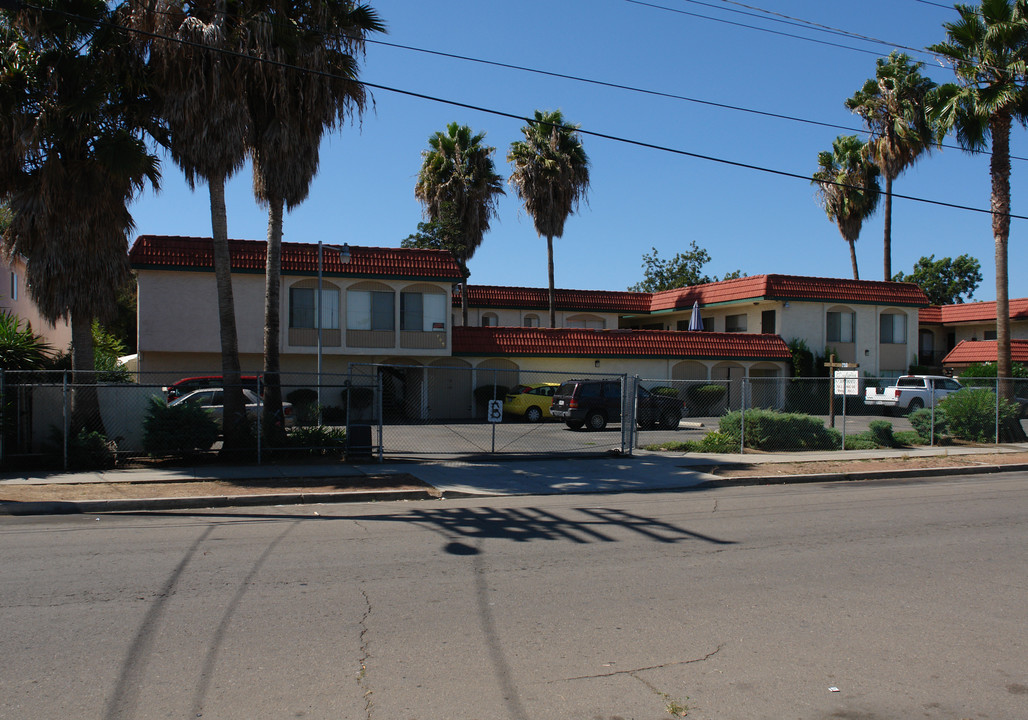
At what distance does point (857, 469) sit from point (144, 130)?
630 inches

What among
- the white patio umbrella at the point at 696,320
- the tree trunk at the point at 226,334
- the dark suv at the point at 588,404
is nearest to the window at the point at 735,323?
the white patio umbrella at the point at 696,320

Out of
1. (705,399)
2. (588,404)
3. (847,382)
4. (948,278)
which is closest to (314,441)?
(588,404)

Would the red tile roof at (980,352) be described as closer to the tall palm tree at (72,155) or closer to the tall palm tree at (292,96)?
the tall palm tree at (292,96)

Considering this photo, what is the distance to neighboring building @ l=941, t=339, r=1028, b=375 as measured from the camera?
39969 mm

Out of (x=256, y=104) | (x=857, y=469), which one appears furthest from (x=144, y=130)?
(x=857, y=469)

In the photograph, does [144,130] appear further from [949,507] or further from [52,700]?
[949,507]

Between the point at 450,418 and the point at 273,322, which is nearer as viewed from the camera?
the point at 273,322

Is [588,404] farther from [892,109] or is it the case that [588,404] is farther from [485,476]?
[892,109]

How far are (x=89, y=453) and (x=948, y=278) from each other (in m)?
81.6

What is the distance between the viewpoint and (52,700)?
14.5 feet

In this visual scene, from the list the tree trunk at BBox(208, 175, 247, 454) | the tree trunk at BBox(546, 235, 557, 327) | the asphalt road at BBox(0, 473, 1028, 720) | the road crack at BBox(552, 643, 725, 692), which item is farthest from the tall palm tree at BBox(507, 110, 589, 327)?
the road crack at BBox(552, 643, 725, 692)

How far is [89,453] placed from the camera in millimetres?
14117

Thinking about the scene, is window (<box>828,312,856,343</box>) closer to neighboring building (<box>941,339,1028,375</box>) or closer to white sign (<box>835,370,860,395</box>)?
neighboring building (<box>941,339,1028,375</box>)

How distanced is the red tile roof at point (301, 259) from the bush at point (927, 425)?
16880 mm
